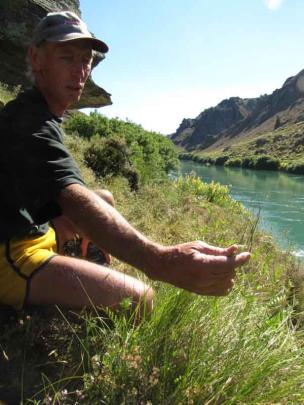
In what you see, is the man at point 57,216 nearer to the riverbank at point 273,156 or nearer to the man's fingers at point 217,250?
the man's fingers at point 217,250

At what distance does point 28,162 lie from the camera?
1.92 m

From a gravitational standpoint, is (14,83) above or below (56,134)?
above

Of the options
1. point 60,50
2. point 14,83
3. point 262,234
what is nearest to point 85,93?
point 14,83

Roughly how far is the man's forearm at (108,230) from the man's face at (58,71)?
711 millimetres

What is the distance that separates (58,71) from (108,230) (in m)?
1.02

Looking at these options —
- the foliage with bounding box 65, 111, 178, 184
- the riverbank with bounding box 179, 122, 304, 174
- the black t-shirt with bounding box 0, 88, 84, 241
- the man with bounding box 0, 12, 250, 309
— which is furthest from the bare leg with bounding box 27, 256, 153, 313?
the riverbank with bounding box 179, 122, 304, 174

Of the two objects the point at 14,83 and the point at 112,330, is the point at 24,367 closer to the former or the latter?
the point at 112,330

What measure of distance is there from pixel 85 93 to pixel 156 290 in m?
11.1

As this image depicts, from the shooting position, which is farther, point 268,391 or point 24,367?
point 24,367

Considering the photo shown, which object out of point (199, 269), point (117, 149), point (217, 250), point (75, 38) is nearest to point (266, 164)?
point (117, 149)

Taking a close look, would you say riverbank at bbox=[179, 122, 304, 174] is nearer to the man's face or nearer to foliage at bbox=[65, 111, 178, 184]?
foliage at bbox=[65, 111, 178, 184]

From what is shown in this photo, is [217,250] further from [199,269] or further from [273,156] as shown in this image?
[273,156]

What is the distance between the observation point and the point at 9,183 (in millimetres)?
2133

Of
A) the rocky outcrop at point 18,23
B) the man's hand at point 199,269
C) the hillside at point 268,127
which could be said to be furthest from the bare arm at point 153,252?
the hillside at point 268,127
